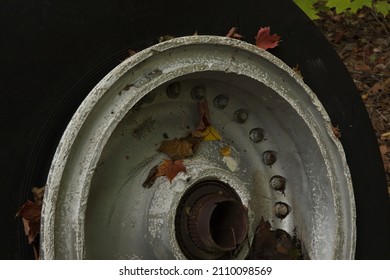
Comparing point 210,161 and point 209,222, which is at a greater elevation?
point 210,161

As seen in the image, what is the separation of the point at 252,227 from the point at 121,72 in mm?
834

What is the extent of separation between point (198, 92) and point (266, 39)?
36cm

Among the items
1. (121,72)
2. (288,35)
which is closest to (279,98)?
(288,35)

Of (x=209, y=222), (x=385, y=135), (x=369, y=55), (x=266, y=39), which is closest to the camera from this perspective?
(x=209, y=222)

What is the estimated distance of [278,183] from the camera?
7.45 feet

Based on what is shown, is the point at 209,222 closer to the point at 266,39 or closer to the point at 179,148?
the point at 179,148

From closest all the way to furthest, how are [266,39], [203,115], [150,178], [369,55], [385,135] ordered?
[150,178] → [203,115] → [266,39] → [385,135] → [369,55]

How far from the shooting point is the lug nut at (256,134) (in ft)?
7.34

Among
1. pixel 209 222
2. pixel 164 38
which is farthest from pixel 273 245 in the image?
pixel 164 38

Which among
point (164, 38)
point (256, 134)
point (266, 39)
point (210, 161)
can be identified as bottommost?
point (210, 161)

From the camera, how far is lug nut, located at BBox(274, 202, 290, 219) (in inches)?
89.7

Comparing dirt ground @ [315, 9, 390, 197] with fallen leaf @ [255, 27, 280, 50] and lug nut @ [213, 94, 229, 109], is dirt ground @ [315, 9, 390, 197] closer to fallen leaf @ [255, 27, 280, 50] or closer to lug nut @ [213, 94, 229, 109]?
fallen leaf @ [255, 27, 280, 50]

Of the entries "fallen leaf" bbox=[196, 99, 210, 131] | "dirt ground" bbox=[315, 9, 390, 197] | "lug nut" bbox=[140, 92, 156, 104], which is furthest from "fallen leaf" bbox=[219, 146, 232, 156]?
"dirt ground" bbox=[315, 9, 390, 197]

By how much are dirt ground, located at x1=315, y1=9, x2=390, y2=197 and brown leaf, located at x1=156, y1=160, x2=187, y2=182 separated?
2.61 meters
